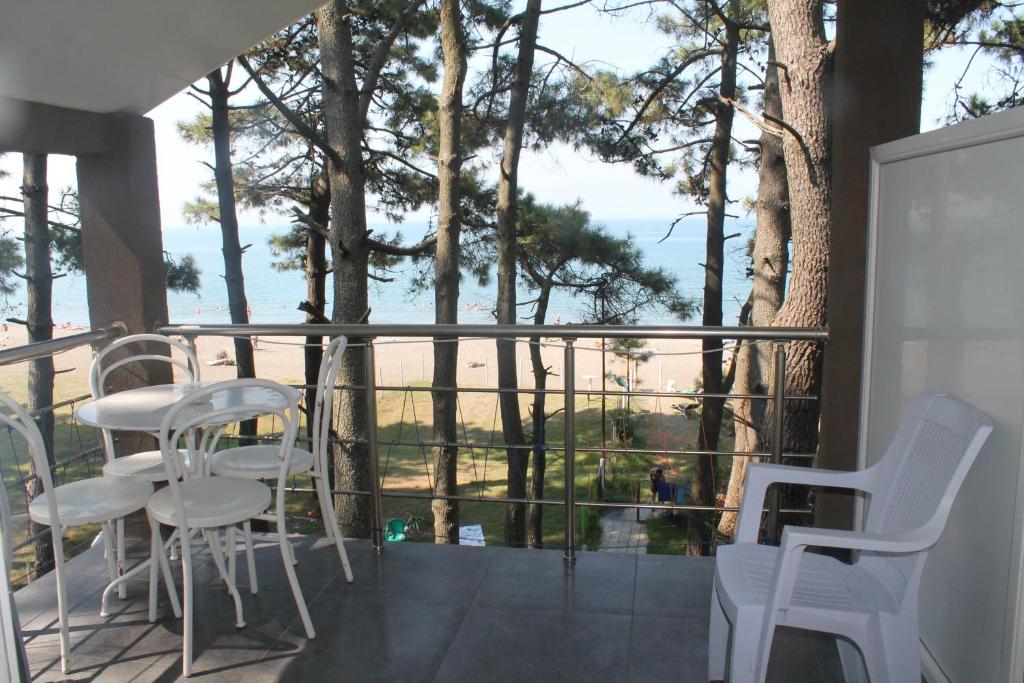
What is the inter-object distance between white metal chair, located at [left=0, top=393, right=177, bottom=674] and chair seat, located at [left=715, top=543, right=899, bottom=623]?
6.33 feet

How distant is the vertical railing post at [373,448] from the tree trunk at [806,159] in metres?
3.95

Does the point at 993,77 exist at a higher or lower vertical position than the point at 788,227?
higher

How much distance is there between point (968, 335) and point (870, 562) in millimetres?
679

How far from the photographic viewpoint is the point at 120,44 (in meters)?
2.98

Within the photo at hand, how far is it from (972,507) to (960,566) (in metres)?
0.18

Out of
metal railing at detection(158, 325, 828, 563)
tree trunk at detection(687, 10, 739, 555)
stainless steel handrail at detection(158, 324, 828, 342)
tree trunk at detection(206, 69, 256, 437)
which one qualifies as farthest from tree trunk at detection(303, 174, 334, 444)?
metal railing at detection(158, 325, 828, 563)

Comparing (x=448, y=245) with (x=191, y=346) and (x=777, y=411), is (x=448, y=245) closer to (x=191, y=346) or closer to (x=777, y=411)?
(x=191, y=346)

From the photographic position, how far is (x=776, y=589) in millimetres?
1852

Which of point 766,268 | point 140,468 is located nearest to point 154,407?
point 140,468

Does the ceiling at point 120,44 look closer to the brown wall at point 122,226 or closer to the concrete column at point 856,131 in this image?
the brown wall at point 122,226

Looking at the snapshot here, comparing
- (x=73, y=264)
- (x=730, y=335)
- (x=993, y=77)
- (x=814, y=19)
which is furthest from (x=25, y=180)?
(x=993, y=77)

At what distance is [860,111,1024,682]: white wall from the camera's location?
176cm

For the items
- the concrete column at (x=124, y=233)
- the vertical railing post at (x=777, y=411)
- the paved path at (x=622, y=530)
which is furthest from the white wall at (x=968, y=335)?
the paved path at (x=622, y=530)

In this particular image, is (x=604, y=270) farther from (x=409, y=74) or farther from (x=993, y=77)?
(x=993, y=77)
